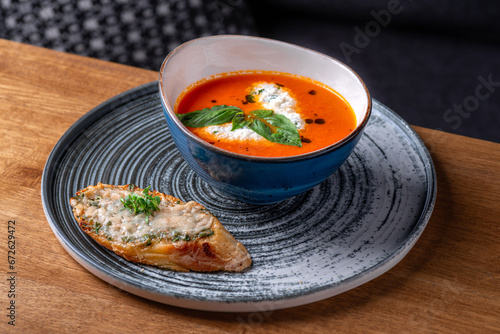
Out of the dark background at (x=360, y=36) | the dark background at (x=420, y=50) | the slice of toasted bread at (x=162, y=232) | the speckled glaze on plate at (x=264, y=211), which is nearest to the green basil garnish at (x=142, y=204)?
the slice of toasted bread at (x=162, y=232)

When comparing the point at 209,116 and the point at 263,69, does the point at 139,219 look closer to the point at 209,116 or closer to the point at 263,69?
the point at 209,116

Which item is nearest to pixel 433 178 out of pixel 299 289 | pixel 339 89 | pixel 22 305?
pixel 339 89

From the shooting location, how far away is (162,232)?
3.75 feet

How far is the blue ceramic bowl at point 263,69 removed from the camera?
3.82ft

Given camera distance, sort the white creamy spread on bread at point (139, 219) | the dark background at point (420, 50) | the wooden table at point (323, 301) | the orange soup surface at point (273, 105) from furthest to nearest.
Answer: the dark background at point (420, 50) < the orange soup surface at point (273, 105) < the white creamy spread on bread at point (139, 219) < the wooden table at point (323, 301)

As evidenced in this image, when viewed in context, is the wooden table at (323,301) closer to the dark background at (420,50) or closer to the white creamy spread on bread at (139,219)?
the white creamy spread on bread at (139,219)

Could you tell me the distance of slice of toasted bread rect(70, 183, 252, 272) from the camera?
1.11 meters

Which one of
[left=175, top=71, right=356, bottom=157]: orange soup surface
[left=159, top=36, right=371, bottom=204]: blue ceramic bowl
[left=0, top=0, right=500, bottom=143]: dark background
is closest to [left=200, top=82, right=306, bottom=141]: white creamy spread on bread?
[left=175, top=71, right=356, bottom=157]: orange soup surface

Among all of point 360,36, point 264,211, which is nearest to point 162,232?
point 264,211

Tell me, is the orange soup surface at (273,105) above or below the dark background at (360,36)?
above

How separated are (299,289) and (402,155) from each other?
66 cm

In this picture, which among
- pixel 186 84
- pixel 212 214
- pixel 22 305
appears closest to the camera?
pixel 22 305

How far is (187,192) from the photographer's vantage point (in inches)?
54.0

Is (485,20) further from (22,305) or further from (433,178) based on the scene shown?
(22,305)
